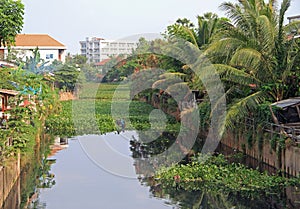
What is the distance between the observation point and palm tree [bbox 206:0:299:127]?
17.4 m

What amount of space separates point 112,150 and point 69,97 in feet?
98.5

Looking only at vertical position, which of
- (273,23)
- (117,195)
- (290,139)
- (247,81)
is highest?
(273,23)

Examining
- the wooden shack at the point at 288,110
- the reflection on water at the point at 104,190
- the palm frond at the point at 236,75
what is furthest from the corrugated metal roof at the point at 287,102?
the reflection on water at the point at 104,190

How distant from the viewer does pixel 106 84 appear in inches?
2233

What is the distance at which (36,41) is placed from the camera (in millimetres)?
66750

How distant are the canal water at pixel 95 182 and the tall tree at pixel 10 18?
4513 mm

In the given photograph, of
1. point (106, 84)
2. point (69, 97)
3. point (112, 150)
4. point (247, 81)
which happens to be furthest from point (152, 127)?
point (106, 84)

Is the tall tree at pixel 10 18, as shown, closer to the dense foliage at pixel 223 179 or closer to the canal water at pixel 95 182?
the canal water at pixel 95 182

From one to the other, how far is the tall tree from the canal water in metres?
4.51

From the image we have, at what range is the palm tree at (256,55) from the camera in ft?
57.1

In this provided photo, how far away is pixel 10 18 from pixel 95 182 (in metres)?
5.49

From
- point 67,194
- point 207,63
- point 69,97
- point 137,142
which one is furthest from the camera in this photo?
point 69,97

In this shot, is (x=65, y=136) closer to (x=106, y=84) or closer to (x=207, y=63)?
(x=207, y=63)

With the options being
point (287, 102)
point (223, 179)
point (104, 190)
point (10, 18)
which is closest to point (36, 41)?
point (10, 18)
